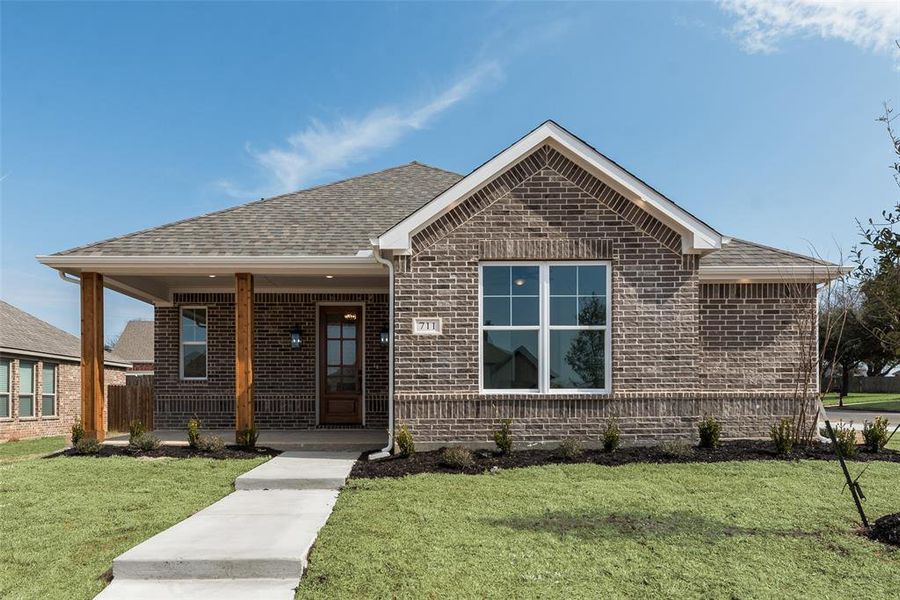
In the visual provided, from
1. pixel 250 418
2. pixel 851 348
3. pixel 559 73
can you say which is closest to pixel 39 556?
pixel 250 418

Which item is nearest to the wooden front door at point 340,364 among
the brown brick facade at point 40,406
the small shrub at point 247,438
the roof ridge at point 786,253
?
the small shrub at point 247,438

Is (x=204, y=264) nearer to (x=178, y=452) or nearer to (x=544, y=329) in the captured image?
(x=178, y=452)

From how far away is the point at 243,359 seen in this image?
9109 mm

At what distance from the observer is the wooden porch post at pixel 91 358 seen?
8.93 metres

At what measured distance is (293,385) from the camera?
453 inches

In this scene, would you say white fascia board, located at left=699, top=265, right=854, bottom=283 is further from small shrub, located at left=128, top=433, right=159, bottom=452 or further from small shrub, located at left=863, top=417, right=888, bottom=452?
small shrub, located at left=128, top=433, right=159, bottom=452

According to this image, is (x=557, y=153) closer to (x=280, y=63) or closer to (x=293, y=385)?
(x=293, y=385)

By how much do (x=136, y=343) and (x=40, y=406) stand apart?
61.0 feet

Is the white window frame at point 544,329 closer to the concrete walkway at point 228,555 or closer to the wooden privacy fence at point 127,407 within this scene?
the concrete walkway at point 228,555

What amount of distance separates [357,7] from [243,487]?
962 cm

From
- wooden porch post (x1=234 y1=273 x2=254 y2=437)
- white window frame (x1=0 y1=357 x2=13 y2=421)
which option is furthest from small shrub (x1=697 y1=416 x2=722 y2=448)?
white window frame (x1=0 y1=357 x2=13 y2=421)

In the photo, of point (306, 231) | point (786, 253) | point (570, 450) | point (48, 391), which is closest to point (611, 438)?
point (570, 450)

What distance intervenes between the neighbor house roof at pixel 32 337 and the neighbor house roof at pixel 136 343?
12.5 m

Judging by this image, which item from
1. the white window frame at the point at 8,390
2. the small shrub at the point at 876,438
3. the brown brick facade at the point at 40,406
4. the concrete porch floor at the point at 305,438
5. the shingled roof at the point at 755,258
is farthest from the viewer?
the brown brick facade at the point at 40,406
